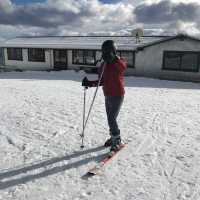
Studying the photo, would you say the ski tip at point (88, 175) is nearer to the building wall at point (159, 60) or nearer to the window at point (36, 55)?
the building wall at point (159, 60)

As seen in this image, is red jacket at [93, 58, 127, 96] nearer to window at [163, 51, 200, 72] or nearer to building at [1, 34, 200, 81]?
building at [1, 34, 200, 81]

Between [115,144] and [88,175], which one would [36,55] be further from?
[88,175]

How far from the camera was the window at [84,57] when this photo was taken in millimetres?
22672

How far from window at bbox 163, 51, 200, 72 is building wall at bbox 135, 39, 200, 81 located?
292 millimetres

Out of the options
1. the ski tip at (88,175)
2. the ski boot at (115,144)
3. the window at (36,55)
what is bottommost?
the ski tip at (88,175)

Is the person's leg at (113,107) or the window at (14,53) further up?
the window at (14,53)

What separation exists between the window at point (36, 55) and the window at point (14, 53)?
1.43 meters

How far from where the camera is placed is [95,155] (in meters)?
5.35

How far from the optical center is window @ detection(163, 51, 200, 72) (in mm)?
18359

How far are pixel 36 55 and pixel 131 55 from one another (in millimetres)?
10168

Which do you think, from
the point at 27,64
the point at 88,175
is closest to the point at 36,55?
the point at 27,64

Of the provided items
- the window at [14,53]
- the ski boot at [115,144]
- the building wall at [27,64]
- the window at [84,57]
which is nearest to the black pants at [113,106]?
the ski boot at [115,144]

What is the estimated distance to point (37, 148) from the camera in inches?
223

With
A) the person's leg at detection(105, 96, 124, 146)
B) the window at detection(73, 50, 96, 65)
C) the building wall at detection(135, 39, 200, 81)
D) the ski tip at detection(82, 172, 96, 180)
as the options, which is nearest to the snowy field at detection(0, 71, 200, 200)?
the ski tip at detection(82, 172, 96, 180)
